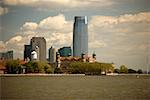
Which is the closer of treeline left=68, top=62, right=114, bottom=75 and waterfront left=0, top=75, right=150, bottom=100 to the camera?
waterfront left=0, top=75, right=150, bottom=100

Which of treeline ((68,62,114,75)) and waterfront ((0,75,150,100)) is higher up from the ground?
treeline ((68,62,114,75))

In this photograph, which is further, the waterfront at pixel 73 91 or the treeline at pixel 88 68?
the treeline at pixel 88 68

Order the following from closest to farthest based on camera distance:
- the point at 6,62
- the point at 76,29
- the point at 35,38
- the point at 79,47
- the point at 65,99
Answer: the point at 65,99 < the point at 6,62 < the point at 35,38 < the point at 79,47 < the point at 76,29

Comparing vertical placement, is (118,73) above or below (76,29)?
below

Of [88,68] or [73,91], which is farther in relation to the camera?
[88,68]

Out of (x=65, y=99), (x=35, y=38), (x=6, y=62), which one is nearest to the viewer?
(x=65, y=99)

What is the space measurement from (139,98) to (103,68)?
19.3 m

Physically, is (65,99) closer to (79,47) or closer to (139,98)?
(139,98)

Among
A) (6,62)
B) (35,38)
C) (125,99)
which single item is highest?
(35,38)

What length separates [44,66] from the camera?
25.4 m

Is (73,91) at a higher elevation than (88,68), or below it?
below

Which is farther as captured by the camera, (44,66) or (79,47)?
(79,47)

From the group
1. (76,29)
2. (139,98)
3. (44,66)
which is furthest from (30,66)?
(139,98)

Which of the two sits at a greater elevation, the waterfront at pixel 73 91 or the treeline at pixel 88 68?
the treeline at pixel 88 68
